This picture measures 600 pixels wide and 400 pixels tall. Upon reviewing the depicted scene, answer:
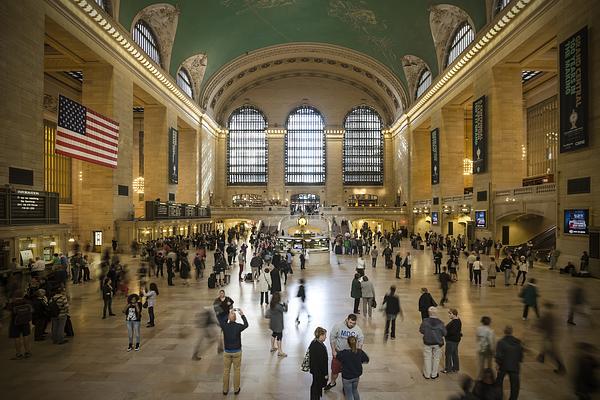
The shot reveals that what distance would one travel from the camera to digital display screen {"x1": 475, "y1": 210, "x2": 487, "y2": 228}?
23062 mm

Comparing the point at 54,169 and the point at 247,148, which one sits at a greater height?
the point at 247,148

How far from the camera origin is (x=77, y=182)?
29672 mm

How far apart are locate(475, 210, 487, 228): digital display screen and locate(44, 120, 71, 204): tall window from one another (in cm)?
2680

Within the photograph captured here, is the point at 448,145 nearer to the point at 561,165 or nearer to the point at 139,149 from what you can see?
the point at 561,165

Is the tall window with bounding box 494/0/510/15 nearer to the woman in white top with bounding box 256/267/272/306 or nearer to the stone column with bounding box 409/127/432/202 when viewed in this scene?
the stone column with bounding box 409/127/432/202

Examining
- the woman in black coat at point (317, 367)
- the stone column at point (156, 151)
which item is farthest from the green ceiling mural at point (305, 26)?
the woman in black coat at point (317, 367)

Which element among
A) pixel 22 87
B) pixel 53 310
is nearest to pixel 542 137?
pixel 22 87

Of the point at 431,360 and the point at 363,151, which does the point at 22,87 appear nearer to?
the point at 431,360

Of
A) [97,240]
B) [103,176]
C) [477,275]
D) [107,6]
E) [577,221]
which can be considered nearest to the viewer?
[477,275]

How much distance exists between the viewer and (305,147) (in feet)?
163

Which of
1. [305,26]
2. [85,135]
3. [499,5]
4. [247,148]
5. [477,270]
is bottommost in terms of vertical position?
[477,270]

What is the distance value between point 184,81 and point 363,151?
907 inches

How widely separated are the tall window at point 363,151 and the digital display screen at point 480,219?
82.9ft

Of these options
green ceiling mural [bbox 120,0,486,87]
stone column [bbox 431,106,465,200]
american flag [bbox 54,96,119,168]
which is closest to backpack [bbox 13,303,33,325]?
american flag [bbox 54,96,119,168]
